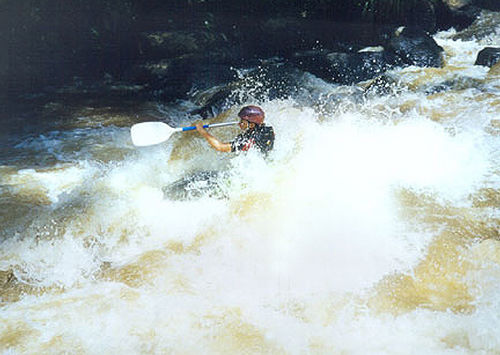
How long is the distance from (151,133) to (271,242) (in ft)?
7.45

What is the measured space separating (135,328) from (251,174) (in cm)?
242

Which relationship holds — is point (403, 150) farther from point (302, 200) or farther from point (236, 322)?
point (236, 322)

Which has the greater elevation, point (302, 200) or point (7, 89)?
point (302, 200)

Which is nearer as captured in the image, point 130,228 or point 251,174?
point 130,228

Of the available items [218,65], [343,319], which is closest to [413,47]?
[218,65]

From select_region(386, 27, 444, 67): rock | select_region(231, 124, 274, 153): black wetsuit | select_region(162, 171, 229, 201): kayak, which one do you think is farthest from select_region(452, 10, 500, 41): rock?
select_region(162, 171, 229, 201): kayak

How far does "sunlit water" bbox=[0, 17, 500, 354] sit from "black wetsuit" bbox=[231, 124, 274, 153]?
27 cm

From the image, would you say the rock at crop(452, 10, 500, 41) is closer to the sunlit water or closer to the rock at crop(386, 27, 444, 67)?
the rock at crop(386, 27, 444, 67)

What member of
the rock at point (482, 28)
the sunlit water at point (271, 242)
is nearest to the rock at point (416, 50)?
the rock at point (482, 28)

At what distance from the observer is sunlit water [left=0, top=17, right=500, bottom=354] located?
2.65 metres

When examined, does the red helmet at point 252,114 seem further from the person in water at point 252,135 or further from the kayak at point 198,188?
the kayak at point 198,188

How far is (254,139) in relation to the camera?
419 centimetres

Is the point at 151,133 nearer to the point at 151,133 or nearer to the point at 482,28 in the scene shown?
the point at 151,133

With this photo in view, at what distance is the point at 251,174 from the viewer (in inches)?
181
